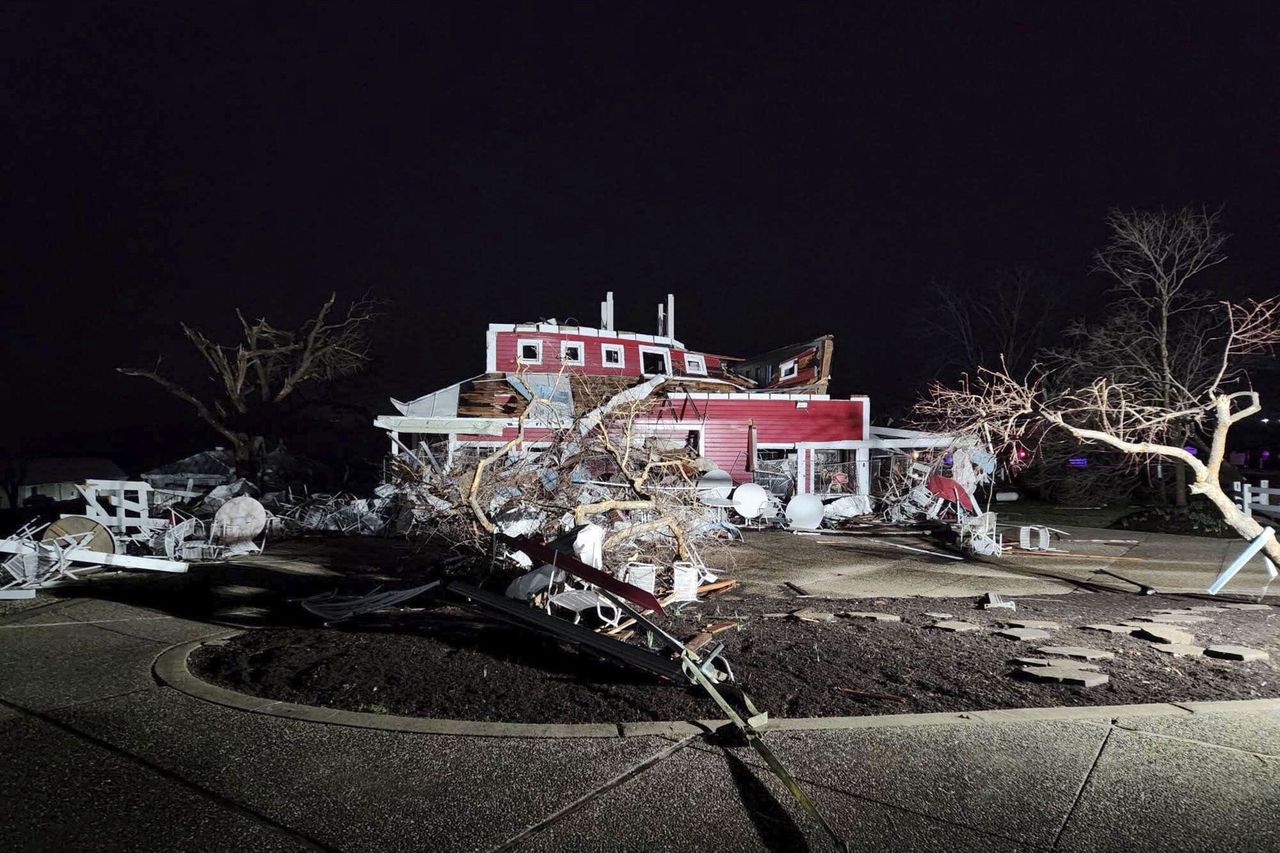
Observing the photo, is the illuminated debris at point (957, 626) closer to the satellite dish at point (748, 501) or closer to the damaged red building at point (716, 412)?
the satellite dish at point (748, 501)

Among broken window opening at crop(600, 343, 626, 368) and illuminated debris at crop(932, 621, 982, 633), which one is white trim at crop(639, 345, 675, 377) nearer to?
broken window opening at crop(600, 343, 626, 368)

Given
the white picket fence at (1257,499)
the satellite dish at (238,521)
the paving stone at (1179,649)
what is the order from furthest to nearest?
the white picket fence at (1257,499) → the satellite dish at (238,521) → the paving stone at (1179,649)

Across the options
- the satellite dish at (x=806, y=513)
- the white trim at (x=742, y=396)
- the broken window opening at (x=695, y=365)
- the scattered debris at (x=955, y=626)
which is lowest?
the scattered debris at (x=955, y=626)

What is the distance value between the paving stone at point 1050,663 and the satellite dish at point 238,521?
10.5m

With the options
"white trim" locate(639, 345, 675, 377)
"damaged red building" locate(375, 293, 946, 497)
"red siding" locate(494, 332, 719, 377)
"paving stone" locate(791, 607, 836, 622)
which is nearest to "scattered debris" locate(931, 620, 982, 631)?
Result: "paving stone" locate(791, 607, 836, 622)

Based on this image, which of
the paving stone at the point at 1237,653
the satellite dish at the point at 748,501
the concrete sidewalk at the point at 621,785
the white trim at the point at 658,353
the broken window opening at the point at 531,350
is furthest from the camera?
the white trim at the point at 658,353

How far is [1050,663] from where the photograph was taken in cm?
520

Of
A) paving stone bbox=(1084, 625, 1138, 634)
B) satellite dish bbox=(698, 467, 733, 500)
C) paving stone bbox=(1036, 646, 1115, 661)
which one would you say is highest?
satellite dish bbox=(698, 467, 733, 500)

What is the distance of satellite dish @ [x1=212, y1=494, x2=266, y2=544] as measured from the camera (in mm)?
10688

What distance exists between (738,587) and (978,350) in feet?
103

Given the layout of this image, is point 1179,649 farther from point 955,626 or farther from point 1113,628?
point 955,626

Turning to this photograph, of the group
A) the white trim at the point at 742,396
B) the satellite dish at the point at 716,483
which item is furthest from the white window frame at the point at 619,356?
the satellite dish at the point at 716,483

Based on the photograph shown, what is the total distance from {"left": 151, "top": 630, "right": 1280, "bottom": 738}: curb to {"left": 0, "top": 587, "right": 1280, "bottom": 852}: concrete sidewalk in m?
0.05

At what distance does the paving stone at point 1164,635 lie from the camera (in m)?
5.87
